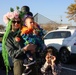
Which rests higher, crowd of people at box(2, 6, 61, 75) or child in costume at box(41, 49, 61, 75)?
crowd of people at box(2, 6, 61, 75)

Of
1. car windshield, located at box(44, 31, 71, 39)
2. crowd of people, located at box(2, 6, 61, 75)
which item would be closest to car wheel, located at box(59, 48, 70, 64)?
car windshield, located at box(44, 31, 71, 39)

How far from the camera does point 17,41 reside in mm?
4145

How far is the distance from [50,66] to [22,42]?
2.08ft

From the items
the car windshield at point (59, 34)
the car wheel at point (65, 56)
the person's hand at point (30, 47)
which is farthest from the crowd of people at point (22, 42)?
the car windshield at point (59, 34)

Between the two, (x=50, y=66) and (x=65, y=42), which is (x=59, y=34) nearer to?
(x=65, y=42)

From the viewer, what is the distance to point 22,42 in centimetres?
420

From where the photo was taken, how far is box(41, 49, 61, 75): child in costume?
14.5 ft

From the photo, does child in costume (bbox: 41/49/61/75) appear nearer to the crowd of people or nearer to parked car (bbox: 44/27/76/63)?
the crowd of people

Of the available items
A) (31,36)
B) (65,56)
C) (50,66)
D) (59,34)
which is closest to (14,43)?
(31,36)

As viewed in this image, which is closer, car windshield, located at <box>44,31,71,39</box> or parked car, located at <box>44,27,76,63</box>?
parked car, located at <box>44,27,76,63</box>

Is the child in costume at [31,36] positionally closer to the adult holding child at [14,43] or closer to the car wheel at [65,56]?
the adult holding child at [14,43]

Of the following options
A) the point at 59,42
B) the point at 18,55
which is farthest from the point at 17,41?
the point at 59,42

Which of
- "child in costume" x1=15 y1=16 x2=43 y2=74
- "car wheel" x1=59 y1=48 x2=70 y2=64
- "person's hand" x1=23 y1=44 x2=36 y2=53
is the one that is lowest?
"car wheel" x1=59 y1=48 x2=70 y2=64

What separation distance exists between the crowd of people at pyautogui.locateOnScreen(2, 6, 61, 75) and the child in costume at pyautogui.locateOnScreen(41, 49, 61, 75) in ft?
0.42
